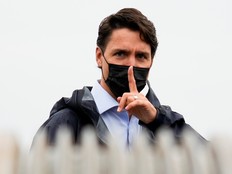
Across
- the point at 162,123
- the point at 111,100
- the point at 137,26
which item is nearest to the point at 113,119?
the point at 111,100

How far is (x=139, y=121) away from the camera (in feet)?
14.2

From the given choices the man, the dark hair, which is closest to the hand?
the man

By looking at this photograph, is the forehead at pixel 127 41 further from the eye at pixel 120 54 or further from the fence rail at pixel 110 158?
the fence rail at pixel 110 158

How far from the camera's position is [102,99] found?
4543 mm

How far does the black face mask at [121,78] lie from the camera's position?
14.8ft

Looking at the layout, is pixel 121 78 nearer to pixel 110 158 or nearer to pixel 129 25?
pixel 129 25

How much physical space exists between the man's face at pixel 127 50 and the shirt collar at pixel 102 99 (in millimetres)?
247

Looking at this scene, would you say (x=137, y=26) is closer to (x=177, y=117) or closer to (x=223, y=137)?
(x=177, y=117)

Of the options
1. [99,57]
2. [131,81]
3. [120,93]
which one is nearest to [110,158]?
[131,81]

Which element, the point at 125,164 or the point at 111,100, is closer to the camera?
the point at 125,164

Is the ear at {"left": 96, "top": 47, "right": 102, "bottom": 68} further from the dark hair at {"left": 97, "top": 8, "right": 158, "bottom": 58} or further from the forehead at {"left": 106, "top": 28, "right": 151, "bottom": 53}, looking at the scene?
the forehead at {"left": 106, "top": 28, "right": 151, "bottom": 53}

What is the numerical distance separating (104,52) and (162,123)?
0.83 meters

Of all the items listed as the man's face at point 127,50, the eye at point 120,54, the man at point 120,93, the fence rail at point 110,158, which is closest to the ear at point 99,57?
the man at point 120,93

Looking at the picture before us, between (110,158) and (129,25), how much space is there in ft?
6.32
